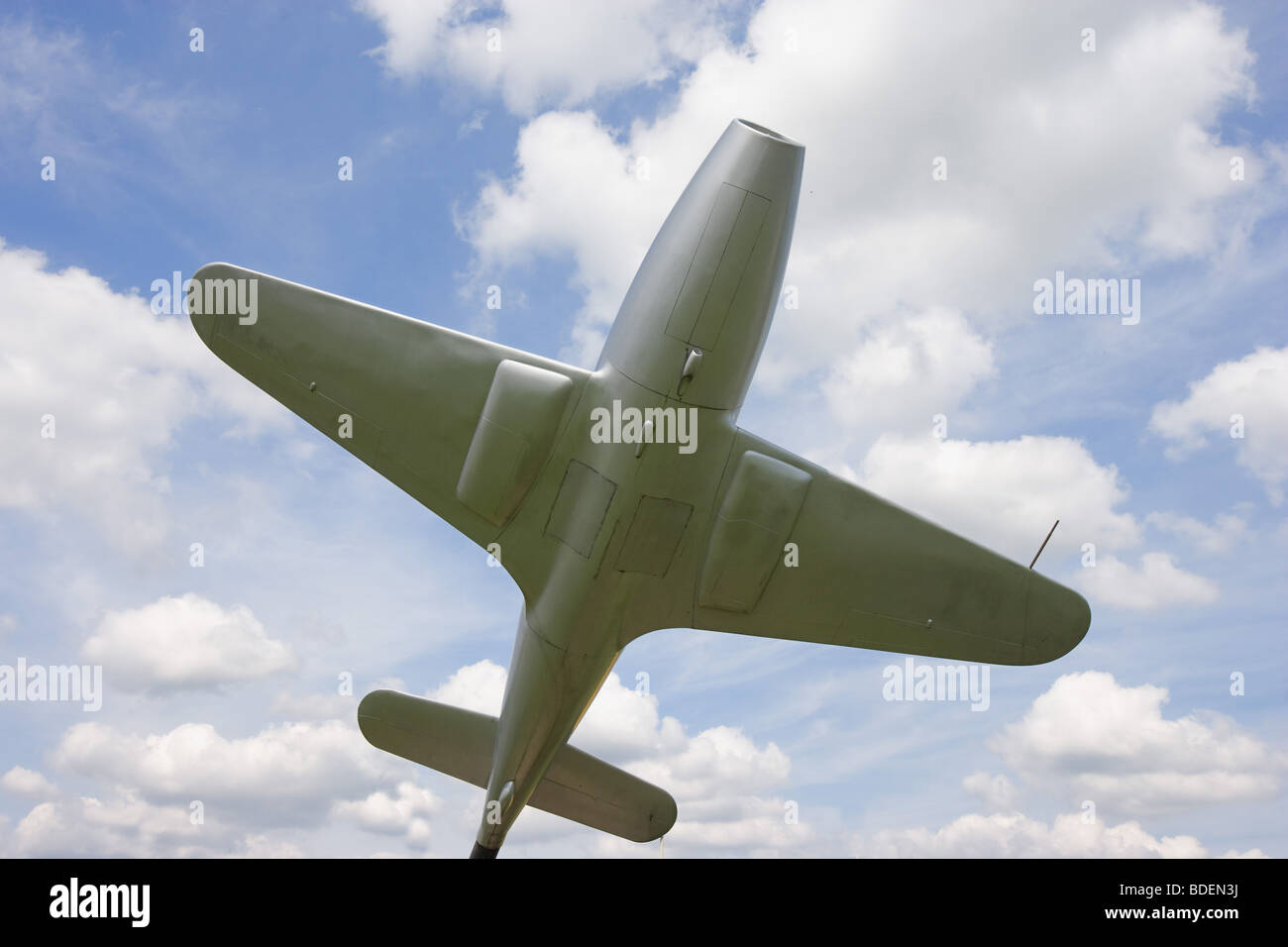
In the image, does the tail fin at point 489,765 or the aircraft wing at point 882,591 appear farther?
the tail fin at point 489,765

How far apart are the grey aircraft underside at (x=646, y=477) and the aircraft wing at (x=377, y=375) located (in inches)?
1.4

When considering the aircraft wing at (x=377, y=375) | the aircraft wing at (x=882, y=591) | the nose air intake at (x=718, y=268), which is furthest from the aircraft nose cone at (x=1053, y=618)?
the aircraft wing at (x=377, y=375)

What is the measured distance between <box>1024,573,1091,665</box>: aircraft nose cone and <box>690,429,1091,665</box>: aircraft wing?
0.02 metres

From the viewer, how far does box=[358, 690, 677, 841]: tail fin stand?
18.4m

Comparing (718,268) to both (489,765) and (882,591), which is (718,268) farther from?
(489,765)

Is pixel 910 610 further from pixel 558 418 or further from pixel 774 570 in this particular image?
pixel 558 418

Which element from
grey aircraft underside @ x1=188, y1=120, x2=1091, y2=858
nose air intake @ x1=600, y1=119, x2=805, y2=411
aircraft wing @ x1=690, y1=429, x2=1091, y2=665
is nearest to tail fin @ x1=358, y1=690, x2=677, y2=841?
grey aircraft underside @ x1=188, y1=120, x2=1091, y2=858

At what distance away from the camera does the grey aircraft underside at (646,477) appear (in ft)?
42.6

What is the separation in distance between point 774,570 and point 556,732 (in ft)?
15.4

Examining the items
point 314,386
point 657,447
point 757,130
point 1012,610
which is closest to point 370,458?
point 314,386

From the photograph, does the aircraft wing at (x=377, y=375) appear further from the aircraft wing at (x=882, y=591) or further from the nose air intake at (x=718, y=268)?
the aircraft wing at (x=882, y=591)

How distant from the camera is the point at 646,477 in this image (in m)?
13.5

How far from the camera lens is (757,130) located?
12906mm

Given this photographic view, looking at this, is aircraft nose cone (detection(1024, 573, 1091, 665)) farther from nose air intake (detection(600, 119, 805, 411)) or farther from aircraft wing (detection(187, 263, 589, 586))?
aircraft wing (detection(187, 263, 589, 586))
